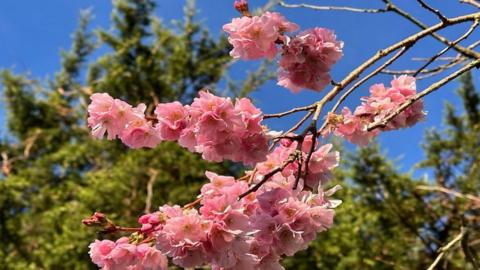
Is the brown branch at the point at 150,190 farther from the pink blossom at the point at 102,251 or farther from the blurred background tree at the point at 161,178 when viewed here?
the pink blossom at the point at 102,251

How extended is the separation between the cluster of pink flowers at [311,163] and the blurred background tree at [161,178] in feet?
15.3

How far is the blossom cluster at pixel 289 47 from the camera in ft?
4.79

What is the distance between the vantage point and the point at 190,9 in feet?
35.4

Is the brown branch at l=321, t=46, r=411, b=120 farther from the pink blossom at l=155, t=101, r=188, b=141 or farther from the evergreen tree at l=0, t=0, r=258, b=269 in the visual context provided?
the evergreen tree at l=0, t=0, r=258, b=269

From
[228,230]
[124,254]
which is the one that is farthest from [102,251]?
[228,230]

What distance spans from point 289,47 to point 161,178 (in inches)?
262

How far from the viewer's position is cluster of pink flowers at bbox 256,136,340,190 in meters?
1.48

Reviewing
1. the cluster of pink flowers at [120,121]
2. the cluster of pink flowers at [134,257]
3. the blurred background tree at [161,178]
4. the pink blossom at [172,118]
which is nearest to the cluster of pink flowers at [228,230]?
the cluster of pink flowers at [134,257]

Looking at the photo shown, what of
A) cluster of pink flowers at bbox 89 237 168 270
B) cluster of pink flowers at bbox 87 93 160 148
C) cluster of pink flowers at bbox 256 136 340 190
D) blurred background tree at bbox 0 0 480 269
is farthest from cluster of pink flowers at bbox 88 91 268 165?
blurred background tree at bbox 0 0 480 269

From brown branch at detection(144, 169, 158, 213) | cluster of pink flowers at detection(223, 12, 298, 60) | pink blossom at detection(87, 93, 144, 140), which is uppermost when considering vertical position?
brown branch at detection(144, 169, 158, 213)

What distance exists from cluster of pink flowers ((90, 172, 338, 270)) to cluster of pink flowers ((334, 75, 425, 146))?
12.0 inches

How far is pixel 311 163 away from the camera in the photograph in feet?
4.90

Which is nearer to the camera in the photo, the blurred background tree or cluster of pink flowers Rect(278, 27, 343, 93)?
cluster of pink flowers Rect(278, 27, 343, 93)

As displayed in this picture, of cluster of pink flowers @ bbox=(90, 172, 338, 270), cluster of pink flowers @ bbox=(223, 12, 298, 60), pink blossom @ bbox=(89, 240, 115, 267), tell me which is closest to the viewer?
cluster of pink flowers @ bbox=(90, 172, 338, 270)
